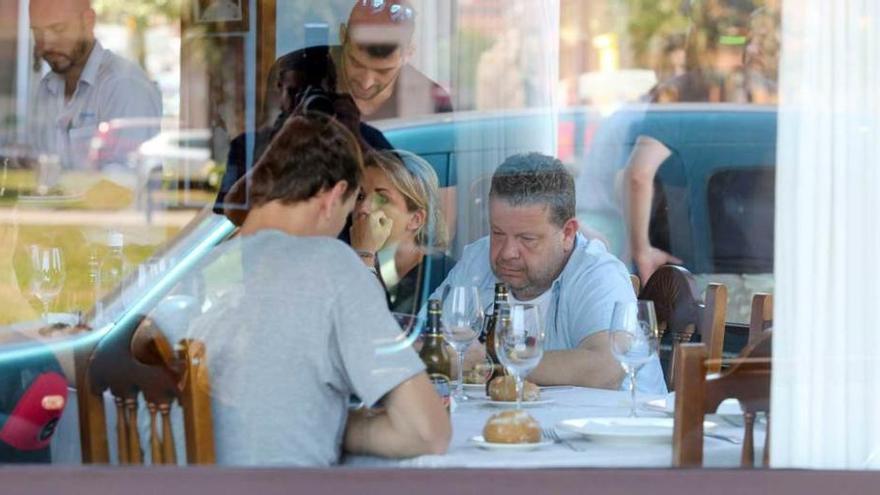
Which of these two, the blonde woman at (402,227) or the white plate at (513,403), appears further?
the blonde woman at (402,227)

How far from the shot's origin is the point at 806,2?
8.00ft

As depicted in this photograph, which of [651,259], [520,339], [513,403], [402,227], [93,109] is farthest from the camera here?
[651,259]

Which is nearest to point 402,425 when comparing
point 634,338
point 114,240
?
point 634,338

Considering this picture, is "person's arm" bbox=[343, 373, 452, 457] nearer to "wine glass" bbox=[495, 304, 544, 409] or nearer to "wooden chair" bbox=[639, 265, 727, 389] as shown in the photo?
"wine glass" bbox=[495, 304, 544, 409]

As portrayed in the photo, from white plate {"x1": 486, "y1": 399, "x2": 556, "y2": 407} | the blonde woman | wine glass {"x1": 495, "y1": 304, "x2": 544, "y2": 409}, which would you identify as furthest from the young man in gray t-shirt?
white plate {"x1": 486, "y1": 399, "x2": 556, "y2": 407}

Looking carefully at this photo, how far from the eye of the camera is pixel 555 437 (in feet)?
9.03

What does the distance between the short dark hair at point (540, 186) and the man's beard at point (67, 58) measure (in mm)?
1329

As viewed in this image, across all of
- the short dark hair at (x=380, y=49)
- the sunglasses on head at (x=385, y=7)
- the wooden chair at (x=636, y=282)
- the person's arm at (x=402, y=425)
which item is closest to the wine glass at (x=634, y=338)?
the person's arm at (x=402, y=425)

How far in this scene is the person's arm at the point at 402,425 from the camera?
2521 millimetres

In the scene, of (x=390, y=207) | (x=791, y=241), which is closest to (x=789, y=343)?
(x=791, y=241)

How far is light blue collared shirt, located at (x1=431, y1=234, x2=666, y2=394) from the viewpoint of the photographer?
378 cm

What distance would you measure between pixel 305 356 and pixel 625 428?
592 mm

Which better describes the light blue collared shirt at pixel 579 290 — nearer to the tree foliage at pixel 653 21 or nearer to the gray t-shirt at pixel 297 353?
the gray t-shirt at pixel 297 353

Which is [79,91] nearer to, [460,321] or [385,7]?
[385,7]
